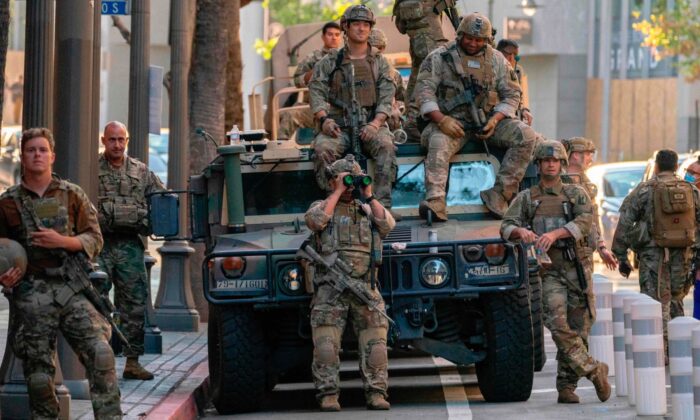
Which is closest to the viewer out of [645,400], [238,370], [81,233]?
[81,233]

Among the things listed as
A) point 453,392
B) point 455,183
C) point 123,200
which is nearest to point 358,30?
point 455,183

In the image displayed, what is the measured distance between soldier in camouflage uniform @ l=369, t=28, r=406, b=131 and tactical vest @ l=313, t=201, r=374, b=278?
63.1 inches

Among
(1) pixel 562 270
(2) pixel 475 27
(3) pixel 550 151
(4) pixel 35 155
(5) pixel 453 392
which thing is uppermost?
(2) pixel 475 27

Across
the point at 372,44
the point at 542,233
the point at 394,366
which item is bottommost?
the point at 394,366

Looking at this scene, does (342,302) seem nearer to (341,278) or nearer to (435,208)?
(341,278)

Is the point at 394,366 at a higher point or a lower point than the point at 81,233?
lower

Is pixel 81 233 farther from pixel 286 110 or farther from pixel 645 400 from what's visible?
pixel 286 110

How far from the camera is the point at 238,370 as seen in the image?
494 inches

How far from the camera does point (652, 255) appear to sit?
15.4 metres

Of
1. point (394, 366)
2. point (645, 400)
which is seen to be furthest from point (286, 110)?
point (645, 400)

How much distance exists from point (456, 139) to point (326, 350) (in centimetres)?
221

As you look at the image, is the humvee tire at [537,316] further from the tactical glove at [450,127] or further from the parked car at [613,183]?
the parked car at [613,183]

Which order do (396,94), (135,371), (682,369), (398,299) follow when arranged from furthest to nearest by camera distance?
(396,94), (135,371), (398,299), (682,369)

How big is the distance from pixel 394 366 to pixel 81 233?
22.6ft
